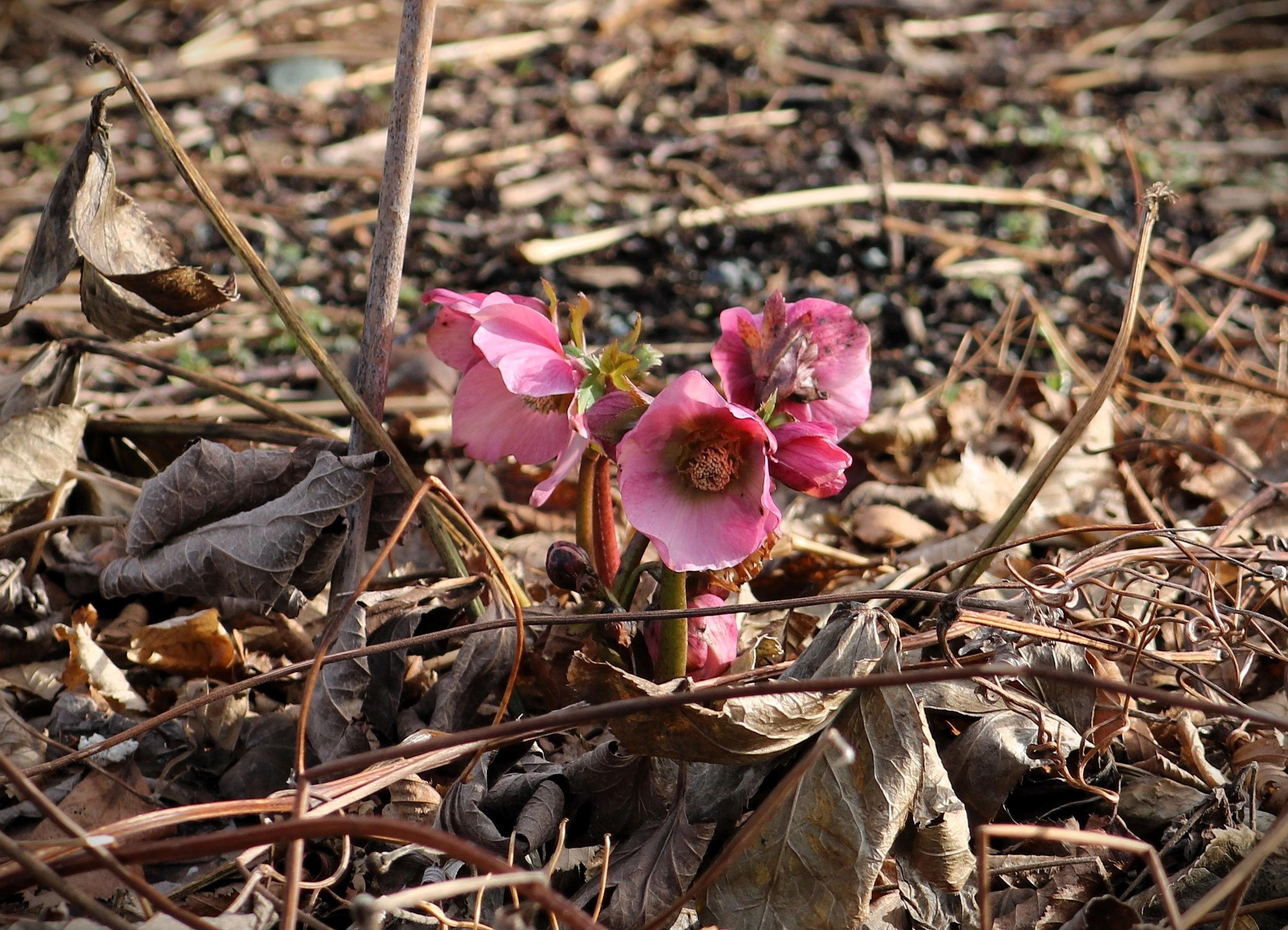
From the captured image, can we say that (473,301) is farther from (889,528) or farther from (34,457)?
(889,528)

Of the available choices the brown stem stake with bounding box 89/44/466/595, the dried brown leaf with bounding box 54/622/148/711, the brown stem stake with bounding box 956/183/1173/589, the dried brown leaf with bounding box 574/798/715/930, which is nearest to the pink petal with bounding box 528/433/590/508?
the brown stem stake with bounding box 89/44/466/595

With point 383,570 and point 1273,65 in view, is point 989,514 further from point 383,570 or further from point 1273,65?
point 1273,65

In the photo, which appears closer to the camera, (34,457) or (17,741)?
(17,741)

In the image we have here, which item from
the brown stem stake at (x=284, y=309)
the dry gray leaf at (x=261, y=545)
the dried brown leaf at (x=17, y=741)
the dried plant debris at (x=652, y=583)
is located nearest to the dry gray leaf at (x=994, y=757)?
the dried plant debris at (x=652, y=583)

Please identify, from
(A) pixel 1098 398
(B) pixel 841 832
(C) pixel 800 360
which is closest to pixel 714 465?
(C) pixel 800 360

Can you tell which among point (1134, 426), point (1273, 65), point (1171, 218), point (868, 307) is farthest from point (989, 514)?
point (1273, 65)

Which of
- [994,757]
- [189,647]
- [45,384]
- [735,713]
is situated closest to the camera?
[735,713]

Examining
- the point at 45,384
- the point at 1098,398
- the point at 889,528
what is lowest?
the point at 889,528
